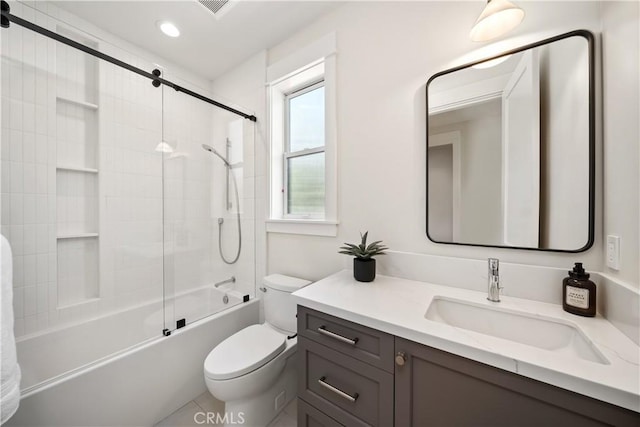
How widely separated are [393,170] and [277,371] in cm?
134

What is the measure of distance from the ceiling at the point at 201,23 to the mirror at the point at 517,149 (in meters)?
1.13

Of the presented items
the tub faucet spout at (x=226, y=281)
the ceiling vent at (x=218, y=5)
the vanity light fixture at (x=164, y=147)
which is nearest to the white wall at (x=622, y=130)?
the ceiling vent at (x=218, y=5)

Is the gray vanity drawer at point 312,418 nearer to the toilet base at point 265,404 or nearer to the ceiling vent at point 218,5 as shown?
the toilet base at point 265,404

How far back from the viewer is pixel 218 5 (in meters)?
1.52

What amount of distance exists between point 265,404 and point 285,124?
203cm

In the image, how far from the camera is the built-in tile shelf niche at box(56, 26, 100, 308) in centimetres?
159

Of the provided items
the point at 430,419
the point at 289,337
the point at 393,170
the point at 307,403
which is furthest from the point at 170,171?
the point at 430,419

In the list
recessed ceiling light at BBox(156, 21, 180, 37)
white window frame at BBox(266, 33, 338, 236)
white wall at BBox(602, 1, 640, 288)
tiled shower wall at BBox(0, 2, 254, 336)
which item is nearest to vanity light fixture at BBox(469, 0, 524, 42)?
white wall at BBox(602, 1, 640, 288)

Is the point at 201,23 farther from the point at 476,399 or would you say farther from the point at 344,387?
the point at 476,399

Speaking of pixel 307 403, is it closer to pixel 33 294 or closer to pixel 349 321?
pixel 349 321

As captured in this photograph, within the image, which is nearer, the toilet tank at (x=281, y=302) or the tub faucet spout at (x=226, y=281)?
the toilet tank at (x=281, y=302)

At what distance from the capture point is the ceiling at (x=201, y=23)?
60.5 inches

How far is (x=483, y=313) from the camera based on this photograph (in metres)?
0.96

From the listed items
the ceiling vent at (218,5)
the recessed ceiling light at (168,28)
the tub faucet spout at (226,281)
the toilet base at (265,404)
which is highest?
the recessed ceiling light at (168,28)
